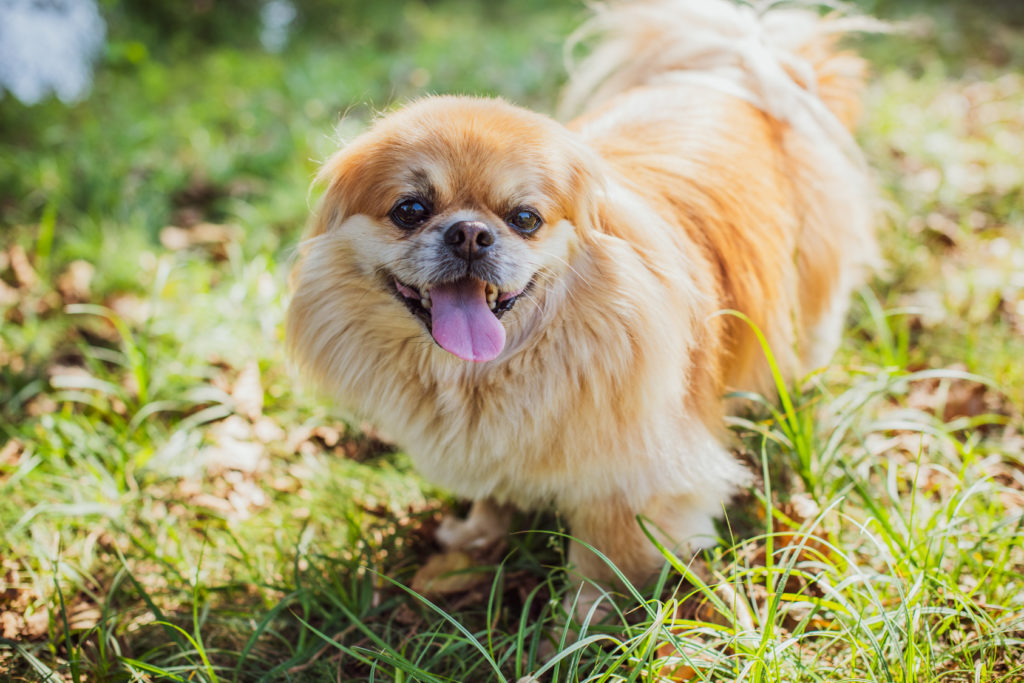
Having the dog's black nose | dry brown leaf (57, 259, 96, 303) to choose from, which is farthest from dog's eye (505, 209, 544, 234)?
dry brown leaf (57, 259, 96, 303)

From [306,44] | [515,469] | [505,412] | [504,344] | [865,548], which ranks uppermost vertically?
[306,44]

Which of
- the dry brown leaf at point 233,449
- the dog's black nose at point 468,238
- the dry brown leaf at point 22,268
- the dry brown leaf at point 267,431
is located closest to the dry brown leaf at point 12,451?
the dry brown leaf at point 233,449

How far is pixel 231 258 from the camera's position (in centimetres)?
373

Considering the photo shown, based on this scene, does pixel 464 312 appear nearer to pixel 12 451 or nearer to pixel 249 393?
pixel 249 393

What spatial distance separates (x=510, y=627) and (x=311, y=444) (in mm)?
1234

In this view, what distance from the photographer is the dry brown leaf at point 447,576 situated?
7.49ft

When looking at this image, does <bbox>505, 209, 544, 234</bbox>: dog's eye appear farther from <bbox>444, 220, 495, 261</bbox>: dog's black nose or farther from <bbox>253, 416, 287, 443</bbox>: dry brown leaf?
<bbox>253, 416, 287, 443</bbox>: dry brown leaf

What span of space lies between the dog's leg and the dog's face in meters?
0.84

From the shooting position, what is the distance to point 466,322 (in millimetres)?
1893

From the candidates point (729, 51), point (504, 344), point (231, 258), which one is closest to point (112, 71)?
point (231, 258)

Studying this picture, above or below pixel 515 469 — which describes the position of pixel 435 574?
below

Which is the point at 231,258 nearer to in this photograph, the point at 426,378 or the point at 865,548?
the point at 426,378

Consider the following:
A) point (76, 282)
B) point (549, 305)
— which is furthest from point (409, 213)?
point (76, 282)

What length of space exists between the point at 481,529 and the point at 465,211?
1.19 m
